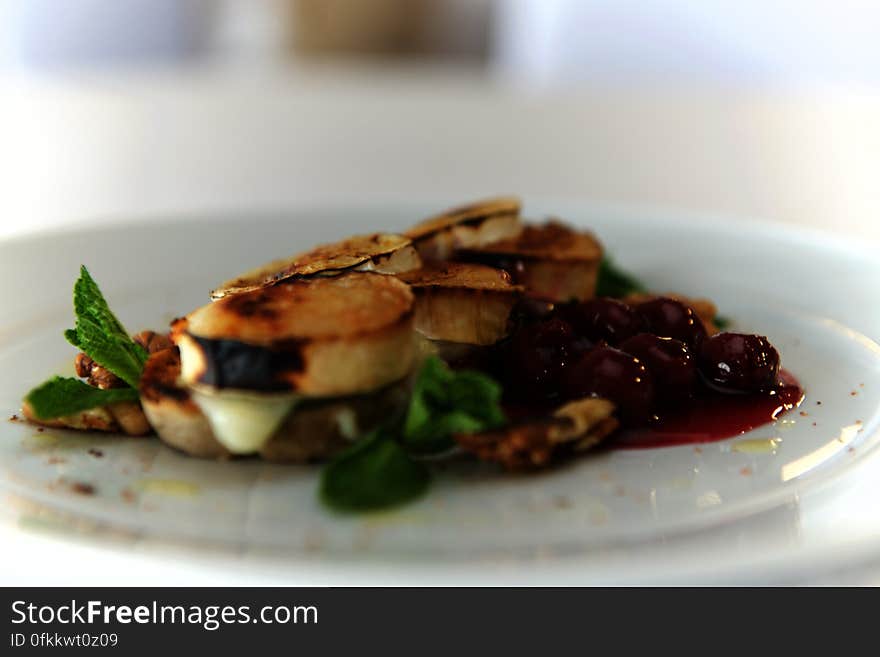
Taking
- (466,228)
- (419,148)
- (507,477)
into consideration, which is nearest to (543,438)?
(507,477)

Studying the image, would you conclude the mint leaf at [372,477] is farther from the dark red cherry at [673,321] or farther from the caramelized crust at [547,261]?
the caramelized crust at [547,261]

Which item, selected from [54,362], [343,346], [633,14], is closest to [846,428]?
[343,346]

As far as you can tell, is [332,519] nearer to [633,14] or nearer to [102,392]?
[102,392]

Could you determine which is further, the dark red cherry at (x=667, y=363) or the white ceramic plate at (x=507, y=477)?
the dark red cherry at (x=667, y=363)

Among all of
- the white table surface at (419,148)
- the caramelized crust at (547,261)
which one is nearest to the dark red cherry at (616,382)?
the caramelized crust at (547,261)

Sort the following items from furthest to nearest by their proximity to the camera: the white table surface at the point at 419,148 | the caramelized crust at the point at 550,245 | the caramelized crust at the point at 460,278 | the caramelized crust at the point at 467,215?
the white table surface at the point at 419,148, the caramelized crust at the point at 550,245, the caramelized crust at the point at 467,215, the caramelized crust at the point at 460,278

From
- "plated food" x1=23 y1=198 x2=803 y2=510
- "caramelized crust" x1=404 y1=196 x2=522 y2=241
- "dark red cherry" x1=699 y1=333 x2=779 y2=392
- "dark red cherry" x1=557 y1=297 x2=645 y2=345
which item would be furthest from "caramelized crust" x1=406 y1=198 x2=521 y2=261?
"dark red cherry" x1=699 y1=333 x2=779 y2=392

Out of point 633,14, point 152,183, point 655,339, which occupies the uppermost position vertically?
point 633,14
